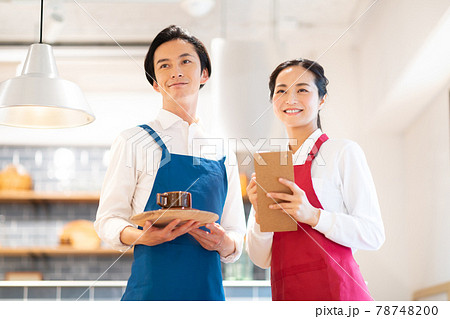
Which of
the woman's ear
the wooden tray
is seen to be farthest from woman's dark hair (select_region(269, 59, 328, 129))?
the wooden tray

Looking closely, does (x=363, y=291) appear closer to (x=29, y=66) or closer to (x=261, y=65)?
(x=261, y=65)

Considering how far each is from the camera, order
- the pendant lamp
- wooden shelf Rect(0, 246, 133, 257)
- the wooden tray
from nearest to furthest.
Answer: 1. the wooden tray
2. the pendant lamp
3. wooden shelf Rect(0, 246, 133, 257)

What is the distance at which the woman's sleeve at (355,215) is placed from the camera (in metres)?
0.85

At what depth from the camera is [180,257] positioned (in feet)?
2.92

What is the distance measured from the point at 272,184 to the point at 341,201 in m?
0.13

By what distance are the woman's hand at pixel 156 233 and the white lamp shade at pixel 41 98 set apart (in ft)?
1.00

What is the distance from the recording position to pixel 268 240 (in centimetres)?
93

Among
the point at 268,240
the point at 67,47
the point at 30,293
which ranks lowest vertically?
the point at 30,293

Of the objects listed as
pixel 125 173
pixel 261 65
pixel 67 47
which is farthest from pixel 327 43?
pixel 67 47

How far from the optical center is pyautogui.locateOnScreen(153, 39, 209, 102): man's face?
101 cm

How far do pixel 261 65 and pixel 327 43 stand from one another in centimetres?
15

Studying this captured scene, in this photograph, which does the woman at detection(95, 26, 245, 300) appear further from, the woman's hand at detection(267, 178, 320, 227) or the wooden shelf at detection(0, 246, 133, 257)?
the wooden shelf at detection(0, 246, 133, 257)

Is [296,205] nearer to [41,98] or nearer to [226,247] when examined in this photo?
[226,247]

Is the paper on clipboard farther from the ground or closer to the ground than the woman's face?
closer to the ground
